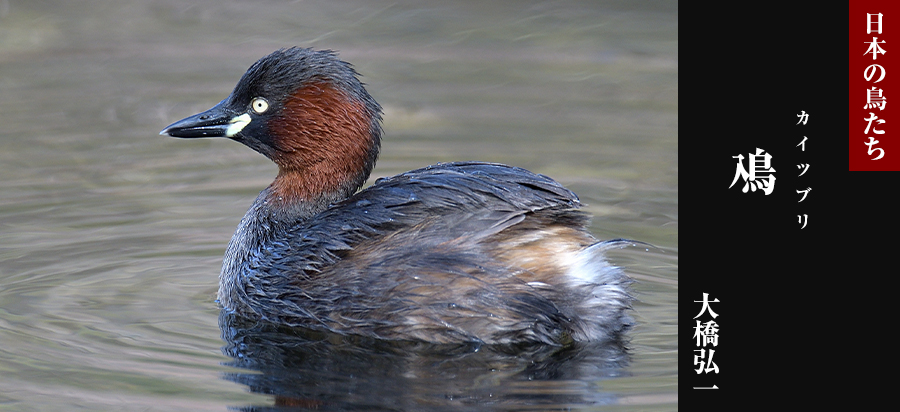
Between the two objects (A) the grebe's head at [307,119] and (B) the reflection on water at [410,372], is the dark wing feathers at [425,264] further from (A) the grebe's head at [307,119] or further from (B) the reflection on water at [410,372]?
(A) the grebe's head at [307,119]

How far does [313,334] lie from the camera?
518cm

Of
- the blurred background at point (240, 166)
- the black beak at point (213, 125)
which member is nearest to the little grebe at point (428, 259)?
the blurred background at point (240, 166)

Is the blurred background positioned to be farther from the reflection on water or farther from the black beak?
the black beak

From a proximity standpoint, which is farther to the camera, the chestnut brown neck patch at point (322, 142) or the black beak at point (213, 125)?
the black beak at point (213, 125)

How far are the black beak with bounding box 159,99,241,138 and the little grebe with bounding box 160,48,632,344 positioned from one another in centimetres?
36

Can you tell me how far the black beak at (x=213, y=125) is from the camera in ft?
18.8

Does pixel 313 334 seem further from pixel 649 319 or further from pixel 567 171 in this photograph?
pixel 567 171

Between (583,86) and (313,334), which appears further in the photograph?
(583,86)

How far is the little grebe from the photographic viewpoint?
4945mm

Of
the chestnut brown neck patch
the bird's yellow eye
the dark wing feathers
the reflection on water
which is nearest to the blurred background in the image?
the reflection on water

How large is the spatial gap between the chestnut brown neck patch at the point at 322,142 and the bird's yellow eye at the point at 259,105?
67 millimetres

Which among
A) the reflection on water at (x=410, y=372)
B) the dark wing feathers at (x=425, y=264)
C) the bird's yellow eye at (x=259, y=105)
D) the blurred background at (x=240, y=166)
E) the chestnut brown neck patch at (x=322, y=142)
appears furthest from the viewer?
the bird's yellow eye at (x=259, y=105)

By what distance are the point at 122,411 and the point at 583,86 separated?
6.02 meters

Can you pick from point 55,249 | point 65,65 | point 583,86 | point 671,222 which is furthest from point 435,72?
point 55,249
